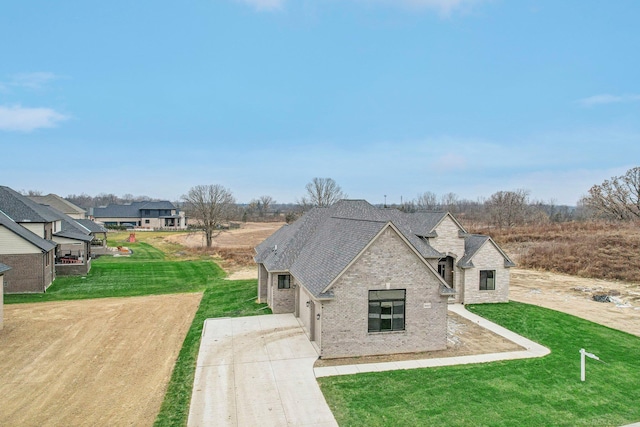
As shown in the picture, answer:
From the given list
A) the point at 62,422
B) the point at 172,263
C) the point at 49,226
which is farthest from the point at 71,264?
the point at 62,422

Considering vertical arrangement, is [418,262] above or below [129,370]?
above

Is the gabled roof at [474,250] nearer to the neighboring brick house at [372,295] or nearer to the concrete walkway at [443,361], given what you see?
the concrete walkway at [443,361]

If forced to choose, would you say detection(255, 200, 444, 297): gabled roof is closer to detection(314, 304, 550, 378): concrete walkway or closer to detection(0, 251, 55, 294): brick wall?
detection(314, 304, 550, 378): concrete walkway

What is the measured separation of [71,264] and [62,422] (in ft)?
89.3

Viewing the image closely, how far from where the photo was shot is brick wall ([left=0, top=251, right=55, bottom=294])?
2625 cm

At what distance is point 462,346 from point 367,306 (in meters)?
4.66

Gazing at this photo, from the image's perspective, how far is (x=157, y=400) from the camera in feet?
38.8

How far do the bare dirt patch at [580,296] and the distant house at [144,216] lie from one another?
76763mm

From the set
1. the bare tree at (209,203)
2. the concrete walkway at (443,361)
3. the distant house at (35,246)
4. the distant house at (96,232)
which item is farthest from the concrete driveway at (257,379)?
the bare tree at (209,203)

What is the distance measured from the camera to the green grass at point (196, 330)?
11125 mm

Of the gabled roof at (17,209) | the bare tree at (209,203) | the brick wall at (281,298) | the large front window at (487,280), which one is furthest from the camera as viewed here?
the bare tree at (209,203)

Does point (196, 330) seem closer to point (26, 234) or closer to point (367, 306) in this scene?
point (367, 306)

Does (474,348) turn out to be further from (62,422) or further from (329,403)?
(62,422)

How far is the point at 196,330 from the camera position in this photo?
740 inches
